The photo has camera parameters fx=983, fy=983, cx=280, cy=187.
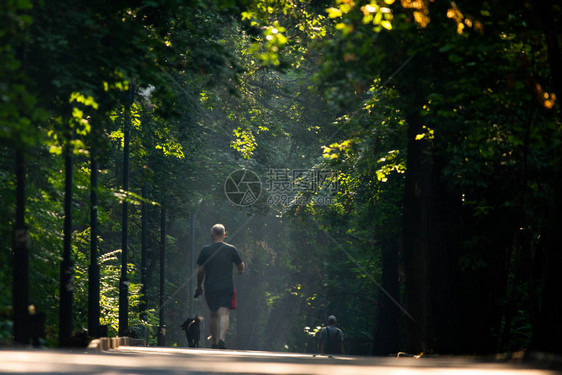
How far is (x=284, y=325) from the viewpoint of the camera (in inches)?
1955

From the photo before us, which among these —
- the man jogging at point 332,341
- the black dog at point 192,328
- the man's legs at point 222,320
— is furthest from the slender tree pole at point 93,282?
the man jogging at point 332,341

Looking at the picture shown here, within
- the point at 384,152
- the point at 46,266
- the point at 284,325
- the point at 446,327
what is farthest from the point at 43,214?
the point at 284,325

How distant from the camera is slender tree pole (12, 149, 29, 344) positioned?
33.2ft

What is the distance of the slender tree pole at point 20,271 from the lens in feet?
33.2

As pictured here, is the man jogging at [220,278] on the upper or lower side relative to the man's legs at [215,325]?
upper

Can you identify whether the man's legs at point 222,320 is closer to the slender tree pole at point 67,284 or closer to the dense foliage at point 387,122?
the dense foliage at point 387,122

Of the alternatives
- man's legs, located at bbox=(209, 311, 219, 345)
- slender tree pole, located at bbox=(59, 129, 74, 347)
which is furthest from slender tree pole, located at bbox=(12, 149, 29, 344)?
man's legs, located at bbox=(209, 311, 219, 345)

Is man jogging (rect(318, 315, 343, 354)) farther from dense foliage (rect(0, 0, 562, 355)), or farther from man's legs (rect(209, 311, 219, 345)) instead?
man's legs (rect(209, 311, 219, 345))

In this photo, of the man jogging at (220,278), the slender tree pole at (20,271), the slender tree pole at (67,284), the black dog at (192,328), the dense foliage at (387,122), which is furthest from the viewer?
the black dog at (192,328)

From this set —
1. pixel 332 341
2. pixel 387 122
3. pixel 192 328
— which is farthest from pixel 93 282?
pixel 332 341

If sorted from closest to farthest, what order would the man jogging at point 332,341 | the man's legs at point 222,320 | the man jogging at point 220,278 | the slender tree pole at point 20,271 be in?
the slender tree pole at point 20,271, the man jogging at point 220,278, the man's legs at point 222,320, the man jogging at point 332,341

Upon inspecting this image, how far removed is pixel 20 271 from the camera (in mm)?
10344

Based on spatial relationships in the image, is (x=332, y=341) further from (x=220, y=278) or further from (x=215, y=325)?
(x=220, y=278)

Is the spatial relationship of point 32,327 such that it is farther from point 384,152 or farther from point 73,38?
point 384,152
